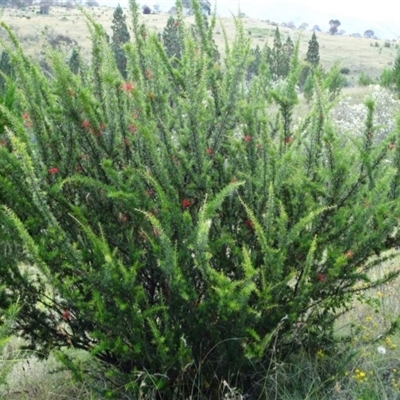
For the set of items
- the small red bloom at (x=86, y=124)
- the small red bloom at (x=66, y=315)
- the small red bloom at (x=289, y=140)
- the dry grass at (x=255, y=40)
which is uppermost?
the small red bloom at (x=86, y=124)

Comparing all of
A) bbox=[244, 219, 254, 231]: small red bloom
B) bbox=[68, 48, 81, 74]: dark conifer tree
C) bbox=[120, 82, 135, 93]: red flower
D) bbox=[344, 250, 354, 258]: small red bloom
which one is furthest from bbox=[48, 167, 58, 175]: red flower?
bbox=[344, 250, 354, 258]: small red bloom

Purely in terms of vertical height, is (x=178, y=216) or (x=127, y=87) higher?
(x=127, y=87)

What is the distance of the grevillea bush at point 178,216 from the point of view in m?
3.00

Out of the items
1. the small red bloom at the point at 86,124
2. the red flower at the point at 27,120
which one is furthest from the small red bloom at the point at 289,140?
the red flower at the point at 27,120

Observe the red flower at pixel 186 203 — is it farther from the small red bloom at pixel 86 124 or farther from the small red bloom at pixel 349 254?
the small red bloom at pixel 349 254

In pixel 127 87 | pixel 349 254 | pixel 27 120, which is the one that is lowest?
pixel 349 254

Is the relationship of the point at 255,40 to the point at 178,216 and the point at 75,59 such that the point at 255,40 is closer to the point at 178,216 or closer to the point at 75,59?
the point at 75,59

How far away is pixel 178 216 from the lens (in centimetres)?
306

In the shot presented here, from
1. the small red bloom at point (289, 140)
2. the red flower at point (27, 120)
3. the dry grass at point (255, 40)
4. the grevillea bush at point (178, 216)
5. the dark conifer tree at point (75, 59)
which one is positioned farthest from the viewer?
the dry grass at point (255, 40)

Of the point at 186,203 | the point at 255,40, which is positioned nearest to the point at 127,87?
the point at 186,203

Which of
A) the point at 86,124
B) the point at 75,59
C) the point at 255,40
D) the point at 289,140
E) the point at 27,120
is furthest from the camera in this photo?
the point at 255,40

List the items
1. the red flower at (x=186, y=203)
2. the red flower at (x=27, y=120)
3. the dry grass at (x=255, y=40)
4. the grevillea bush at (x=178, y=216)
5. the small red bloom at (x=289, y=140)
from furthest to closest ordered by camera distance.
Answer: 1. the dry grass at (x=255, y=40)
2. the small red bloom at (x=289, y=140)
3. the red flower at (x=27, y=120)
4. the red flower at (x=186, y=203)
5. the grevillea bush at (x=178, y=216)

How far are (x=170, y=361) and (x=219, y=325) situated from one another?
326 mm

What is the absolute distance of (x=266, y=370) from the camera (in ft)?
11.6
